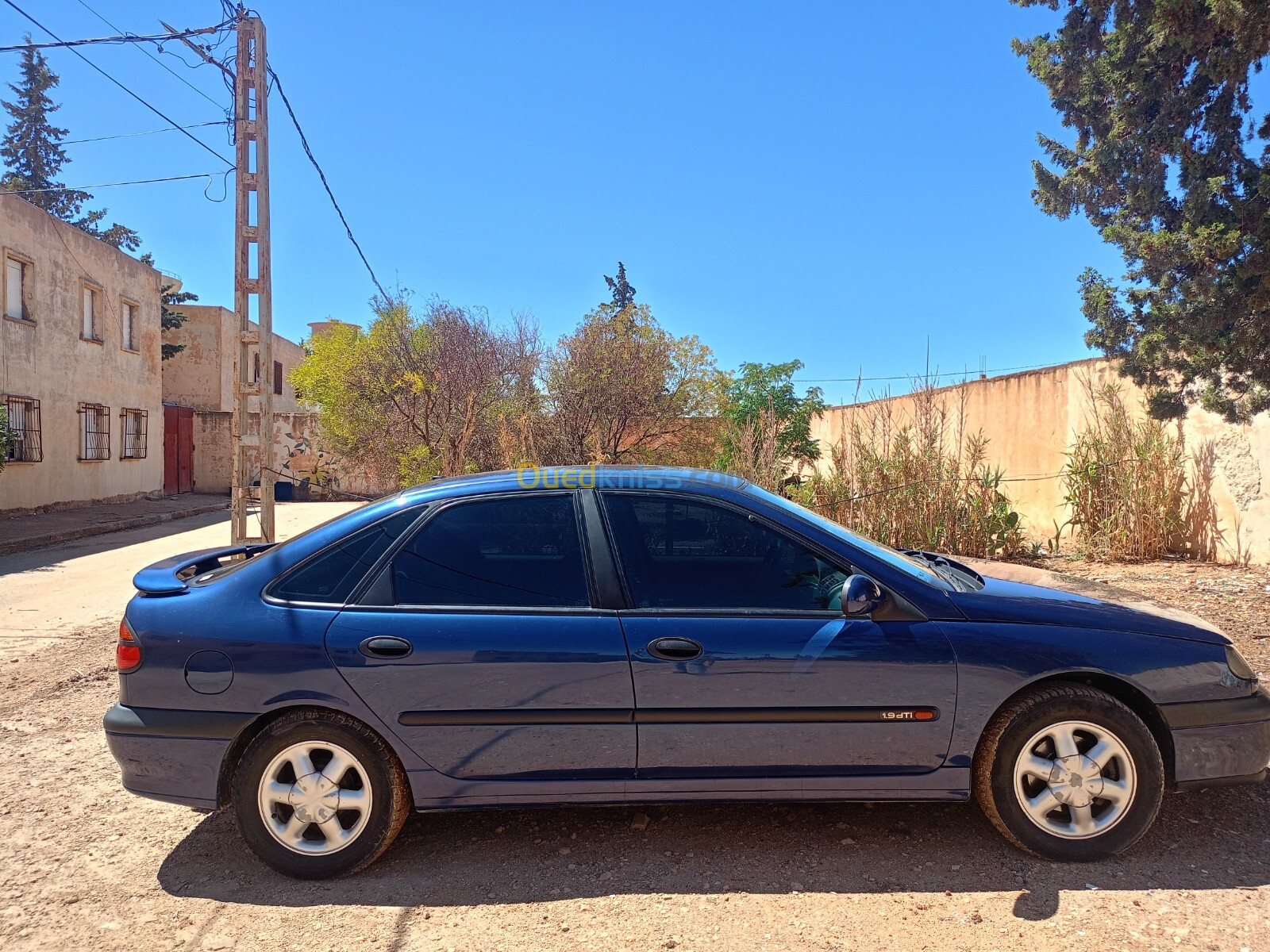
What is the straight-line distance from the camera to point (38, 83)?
35.0m

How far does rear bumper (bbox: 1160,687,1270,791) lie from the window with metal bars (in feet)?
73.6

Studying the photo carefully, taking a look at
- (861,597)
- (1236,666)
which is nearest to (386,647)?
(861,597)

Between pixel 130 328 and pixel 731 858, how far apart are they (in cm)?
2288

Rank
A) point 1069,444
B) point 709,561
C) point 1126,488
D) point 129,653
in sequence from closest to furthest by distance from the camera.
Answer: point 129,653, point 709,561, point 1126,488, point 1069,444

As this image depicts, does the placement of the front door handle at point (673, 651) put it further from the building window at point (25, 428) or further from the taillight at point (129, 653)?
the building window at point (25, 428)

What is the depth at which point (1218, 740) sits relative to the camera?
312 centimetres

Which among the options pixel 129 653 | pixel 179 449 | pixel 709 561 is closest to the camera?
pixel 129 653

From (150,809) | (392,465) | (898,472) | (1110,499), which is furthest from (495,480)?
(392,465)

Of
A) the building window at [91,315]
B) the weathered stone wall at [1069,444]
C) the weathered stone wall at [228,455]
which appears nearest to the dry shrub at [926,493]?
the weathered stone wall at [1069,444]

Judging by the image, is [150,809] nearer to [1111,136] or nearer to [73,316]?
[1111,136]

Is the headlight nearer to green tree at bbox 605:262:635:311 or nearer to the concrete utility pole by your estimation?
the concrete utility pole

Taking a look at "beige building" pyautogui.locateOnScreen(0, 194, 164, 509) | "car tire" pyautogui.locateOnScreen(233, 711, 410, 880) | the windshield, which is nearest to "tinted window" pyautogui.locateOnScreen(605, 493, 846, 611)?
the windshield

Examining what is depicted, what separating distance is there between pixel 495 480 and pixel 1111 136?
7.25 meters

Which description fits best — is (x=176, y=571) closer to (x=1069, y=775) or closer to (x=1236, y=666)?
(x=1069, y=775)
